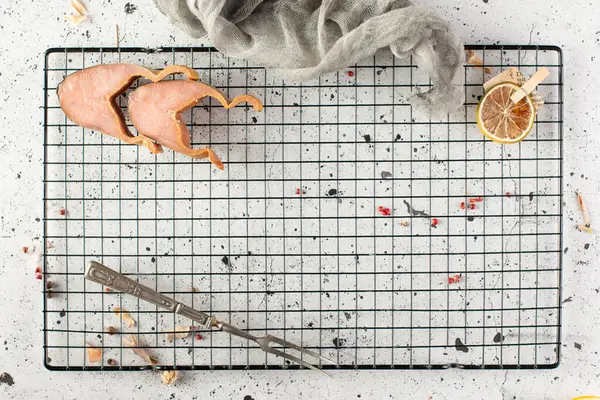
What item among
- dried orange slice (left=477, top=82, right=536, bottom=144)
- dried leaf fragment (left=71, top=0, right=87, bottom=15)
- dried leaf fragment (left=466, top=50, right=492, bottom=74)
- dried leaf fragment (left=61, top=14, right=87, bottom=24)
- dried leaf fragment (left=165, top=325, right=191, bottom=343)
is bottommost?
dried leaf fragment (left=165, top=325, right=191, bottom=343)

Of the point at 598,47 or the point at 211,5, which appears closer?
the point at 211,5

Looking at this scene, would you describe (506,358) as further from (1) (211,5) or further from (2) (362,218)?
(1) (211,5)

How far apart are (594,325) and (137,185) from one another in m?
1.11

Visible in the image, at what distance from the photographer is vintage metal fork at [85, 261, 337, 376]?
1140 millimetres

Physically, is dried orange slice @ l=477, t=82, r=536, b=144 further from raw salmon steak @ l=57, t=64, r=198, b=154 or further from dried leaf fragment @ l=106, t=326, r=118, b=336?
dried leaf fragment @ l=106, t=326, r=118, b=336

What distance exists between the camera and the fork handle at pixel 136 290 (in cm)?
114

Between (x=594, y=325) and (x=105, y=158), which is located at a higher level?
(x=105, y=158)

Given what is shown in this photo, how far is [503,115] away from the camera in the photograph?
115 centimetres

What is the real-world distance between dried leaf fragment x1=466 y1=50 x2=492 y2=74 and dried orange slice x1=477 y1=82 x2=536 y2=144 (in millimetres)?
81

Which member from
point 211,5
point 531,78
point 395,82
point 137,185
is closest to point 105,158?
point 137,185

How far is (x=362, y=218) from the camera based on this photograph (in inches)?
48.3

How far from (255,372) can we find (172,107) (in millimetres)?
630

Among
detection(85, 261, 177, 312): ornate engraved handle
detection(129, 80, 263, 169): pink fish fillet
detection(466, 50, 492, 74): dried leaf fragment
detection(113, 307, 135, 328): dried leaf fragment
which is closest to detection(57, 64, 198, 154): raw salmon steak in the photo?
detection(129, 80, 263, 169): pink fish fillet

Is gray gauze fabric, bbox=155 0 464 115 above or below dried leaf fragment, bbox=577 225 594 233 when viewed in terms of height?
above
